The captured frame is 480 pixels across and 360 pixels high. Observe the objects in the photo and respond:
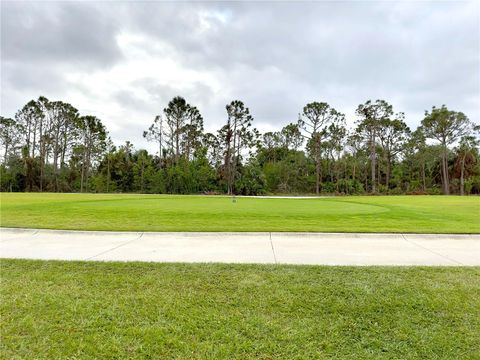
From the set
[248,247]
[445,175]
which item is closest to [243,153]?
[445,175]

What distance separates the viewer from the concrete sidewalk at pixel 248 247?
5039mm

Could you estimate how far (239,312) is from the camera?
308 cm

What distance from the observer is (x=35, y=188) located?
4634cm

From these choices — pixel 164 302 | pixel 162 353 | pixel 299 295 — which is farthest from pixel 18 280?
pixel 299 295

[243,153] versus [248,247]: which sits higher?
[243,153]

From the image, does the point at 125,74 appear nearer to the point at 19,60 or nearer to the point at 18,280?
the point at 19,60

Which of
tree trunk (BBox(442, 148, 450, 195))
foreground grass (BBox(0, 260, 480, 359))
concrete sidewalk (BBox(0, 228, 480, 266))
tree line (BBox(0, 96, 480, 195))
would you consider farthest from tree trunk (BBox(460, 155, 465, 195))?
foreground grass (BBox(0, 260, 480, 359))

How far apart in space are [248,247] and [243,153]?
4071cm

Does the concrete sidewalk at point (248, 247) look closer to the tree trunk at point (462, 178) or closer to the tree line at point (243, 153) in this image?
the tree line at point (243, 153)

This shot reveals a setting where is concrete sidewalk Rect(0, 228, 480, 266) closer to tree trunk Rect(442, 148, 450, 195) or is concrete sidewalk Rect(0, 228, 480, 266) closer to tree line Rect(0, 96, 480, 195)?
tree line Rect(0, 96, 480, 195)

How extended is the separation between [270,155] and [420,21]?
1653 inches

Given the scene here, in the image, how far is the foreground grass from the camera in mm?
2541

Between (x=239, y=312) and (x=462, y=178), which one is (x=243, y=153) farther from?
(x=239, y=312)

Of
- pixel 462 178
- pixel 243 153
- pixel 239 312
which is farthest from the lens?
pixel 243 153
